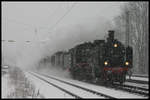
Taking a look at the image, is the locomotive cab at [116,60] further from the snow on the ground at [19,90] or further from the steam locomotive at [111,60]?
the snow on the ground at [19,90]

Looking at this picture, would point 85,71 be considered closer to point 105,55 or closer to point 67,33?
point 105,55

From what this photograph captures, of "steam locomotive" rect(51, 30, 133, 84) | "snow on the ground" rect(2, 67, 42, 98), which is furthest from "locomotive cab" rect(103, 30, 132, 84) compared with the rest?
"snow on the ground" rect(2, 67, 42, 98)

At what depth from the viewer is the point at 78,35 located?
105 ft

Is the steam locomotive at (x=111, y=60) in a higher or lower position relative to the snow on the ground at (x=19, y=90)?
higher

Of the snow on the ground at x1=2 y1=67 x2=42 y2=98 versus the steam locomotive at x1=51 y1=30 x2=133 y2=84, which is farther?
the steam locomotive at x1=51 y1=30 x2=133 y2=84

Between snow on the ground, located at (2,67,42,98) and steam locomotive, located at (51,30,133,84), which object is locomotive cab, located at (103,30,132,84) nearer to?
steam locomotive, located at (51,30,133,84)

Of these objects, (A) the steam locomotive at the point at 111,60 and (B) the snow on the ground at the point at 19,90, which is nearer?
(B) the snow on the ground at the point at 19,90

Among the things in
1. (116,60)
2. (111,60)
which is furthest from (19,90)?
(116,60)

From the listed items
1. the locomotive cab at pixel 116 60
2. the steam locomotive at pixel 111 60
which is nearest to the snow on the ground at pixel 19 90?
the steam locomotive at pixel 111 60

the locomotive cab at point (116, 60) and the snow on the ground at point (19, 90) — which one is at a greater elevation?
the locomotive cab at point (116, 60)

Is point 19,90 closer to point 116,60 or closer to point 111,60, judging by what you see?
point 111,60

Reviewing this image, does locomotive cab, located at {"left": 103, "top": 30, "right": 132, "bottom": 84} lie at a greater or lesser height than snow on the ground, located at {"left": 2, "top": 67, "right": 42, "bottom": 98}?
greater

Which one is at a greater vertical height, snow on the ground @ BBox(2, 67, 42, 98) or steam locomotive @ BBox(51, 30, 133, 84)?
steam locomotive @ BBox(51, 30, 133, 84)

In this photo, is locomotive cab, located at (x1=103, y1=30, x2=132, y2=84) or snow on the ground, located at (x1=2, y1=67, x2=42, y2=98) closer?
snow on the ground, located at (x1=2, y1=67, x2=42, y2=98)
